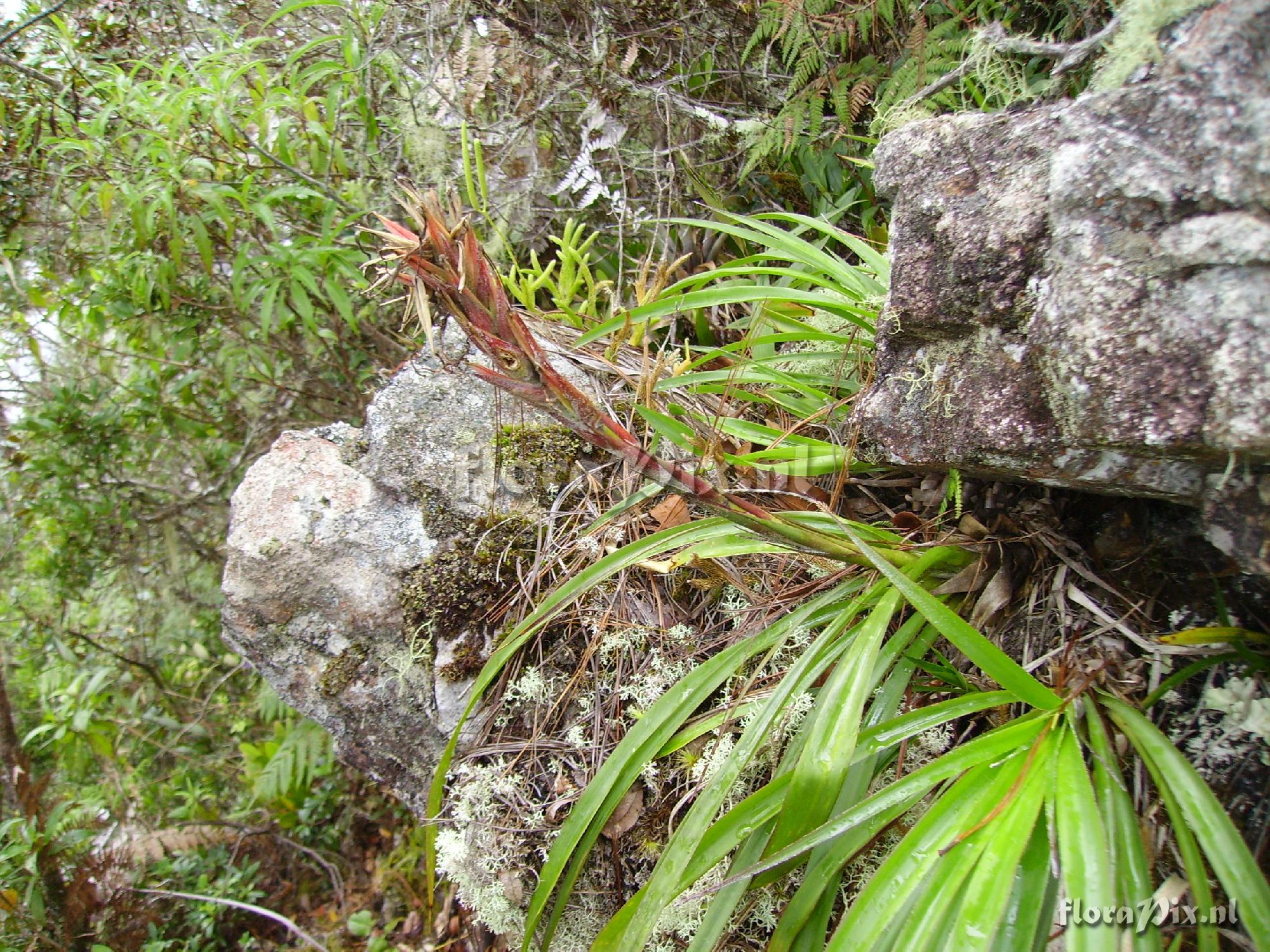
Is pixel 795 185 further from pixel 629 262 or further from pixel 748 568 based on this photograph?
pixel 748 568

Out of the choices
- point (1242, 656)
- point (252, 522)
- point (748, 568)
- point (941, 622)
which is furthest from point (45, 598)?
point (1242, 656)

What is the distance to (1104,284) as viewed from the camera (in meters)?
1.09

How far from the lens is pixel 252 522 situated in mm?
2061

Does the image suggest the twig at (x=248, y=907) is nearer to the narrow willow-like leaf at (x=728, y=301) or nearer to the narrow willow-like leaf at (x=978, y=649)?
the narrow willow-like leaf at (x=728, y=301)

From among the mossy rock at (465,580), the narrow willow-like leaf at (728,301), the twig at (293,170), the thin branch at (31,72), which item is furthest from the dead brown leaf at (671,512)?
the thin branch at (31,72)

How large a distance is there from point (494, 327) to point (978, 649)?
35.7 inches

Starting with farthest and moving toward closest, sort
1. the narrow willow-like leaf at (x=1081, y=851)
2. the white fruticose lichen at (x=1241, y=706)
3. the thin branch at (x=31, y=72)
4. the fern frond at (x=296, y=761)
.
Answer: the fern frond at (x=296, y=761)
the thin branch at (x=31, y=72)
the white fruticose lichen at (x=1241, y=706)
the narrow willow-like leaf at (x=1081, y=851)

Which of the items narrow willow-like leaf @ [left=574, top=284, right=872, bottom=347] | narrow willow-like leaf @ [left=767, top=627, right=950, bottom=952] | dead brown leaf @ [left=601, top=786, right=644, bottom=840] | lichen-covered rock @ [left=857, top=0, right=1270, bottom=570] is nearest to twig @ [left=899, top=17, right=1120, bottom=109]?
lichen-covered rock @ [left=857, top=0, right=1270, bottom=570]

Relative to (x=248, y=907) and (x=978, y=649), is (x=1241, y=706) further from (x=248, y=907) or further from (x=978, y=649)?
(x=248, y=907)

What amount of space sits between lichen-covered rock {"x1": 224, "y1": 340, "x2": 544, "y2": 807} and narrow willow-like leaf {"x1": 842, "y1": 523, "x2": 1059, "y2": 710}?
1.13 m

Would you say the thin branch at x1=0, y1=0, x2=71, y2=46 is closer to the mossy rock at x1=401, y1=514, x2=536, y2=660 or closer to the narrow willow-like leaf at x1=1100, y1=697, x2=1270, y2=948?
the mossy rock at x1=401, y1=514, x2=536, y2=660

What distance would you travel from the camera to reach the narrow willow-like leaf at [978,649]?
1.18 m

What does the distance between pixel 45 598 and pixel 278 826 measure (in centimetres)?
175

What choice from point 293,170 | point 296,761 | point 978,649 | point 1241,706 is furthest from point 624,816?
point 293,170
